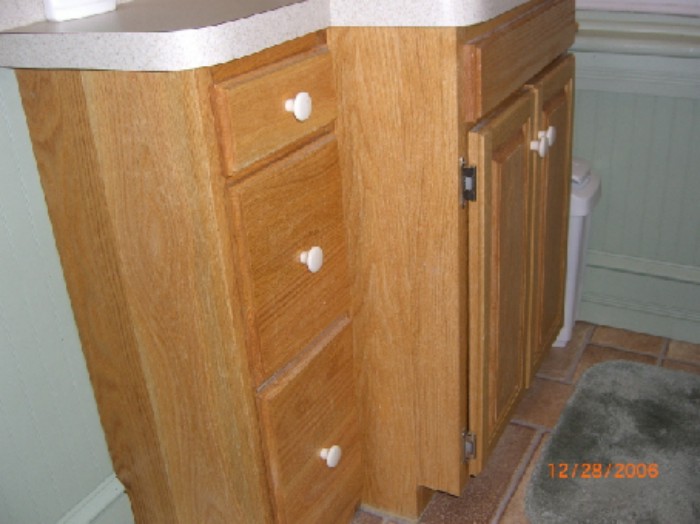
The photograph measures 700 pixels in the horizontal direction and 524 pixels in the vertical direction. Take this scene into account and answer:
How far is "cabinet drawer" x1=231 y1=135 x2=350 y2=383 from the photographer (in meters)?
1.04

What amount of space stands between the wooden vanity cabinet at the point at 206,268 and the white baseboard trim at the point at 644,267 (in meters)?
1.09

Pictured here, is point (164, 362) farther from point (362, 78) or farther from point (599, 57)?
point (599, 57)

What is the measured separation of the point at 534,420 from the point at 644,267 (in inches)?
22.8

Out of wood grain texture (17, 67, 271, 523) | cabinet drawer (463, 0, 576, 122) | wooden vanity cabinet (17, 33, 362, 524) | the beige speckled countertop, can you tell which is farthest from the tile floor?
the beige speckled countertop

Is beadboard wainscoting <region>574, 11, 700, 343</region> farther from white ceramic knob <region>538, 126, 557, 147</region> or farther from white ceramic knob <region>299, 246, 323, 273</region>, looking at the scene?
white ceramic knob <region>299, 246, 323, 273</region>

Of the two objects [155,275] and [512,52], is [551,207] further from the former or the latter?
[155,275]

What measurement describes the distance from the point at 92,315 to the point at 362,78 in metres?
0.53

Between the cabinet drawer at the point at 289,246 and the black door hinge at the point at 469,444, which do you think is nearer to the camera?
the cabinet drawer at the point at 289,246

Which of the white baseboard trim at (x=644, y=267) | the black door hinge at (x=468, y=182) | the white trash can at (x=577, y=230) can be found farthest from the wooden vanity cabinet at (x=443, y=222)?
the white baseboard trim at (x=644, y=267)

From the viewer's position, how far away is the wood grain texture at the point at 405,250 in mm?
1165

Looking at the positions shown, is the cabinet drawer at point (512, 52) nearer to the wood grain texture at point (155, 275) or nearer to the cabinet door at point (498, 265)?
the cabinet door at point (498, 265)

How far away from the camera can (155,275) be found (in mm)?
1051
